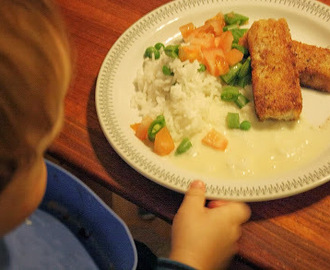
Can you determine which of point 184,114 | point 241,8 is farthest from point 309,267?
point 241,8

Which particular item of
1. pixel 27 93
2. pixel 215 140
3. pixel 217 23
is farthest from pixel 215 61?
pixel 27 93

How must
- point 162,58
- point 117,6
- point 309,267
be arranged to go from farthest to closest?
point 117,6
point 162,58
point 309,267

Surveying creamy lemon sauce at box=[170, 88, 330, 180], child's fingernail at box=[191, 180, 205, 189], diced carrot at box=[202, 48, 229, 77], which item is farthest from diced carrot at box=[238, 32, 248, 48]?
child's fingernail at box=[191, 180, 205, 189]

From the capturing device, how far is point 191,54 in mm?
1535

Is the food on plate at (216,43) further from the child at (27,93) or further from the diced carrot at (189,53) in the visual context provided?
the child at (27,93)

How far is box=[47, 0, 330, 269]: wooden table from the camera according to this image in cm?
109

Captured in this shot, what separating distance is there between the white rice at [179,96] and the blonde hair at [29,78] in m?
0.69

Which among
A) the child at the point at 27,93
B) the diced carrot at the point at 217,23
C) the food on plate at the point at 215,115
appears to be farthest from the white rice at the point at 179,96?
the child at the point at 27,93

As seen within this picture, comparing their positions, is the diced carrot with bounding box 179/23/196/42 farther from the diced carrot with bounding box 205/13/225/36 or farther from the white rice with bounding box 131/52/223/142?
the white rice with bounding box 131/52/223/142

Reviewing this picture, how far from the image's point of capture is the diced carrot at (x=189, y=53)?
1.53 meters

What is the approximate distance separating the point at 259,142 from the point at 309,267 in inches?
17.0

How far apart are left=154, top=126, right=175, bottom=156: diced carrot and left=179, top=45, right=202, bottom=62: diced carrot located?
1.09ft

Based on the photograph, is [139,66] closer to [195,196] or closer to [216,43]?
[216,43]

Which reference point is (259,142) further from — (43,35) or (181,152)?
(43,35)
